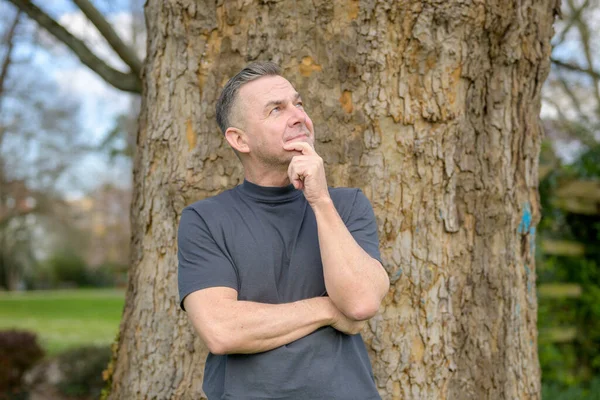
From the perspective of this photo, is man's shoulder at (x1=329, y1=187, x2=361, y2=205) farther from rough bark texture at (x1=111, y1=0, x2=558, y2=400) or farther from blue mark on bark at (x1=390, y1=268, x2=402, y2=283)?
blue mark on bark at (x1=390, y1=268, x2=402, y2=283)

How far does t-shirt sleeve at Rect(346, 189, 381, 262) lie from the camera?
2.50 m

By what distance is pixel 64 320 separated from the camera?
1802 centimetres

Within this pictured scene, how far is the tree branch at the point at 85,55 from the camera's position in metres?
5.68

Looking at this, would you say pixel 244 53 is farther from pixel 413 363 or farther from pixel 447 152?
pixel 413 363

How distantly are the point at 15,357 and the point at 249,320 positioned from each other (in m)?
6.70

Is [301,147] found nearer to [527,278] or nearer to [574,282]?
[527,278]

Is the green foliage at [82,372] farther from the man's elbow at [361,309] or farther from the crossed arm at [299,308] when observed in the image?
the man's elbow at [361,309]

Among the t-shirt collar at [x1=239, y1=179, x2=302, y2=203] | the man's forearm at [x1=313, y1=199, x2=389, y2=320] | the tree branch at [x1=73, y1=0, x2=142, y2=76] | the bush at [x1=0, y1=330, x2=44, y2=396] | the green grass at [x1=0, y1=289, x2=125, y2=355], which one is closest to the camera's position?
the man's forearm at [x1=313, y1=199, x2=389, y2=320]

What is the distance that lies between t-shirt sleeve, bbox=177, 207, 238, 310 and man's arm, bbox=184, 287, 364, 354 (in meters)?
0.03

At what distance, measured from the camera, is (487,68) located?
3604mm

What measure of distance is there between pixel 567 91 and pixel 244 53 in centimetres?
1054

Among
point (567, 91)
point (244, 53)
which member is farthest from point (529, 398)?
point (567, 91)

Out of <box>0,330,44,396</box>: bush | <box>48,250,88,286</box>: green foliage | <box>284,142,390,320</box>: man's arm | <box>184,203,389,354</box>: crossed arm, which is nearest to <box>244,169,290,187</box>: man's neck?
<box>284,142,390,320</box>: man's arm

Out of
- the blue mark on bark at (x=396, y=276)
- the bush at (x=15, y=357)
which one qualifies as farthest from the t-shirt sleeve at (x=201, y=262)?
the bush at (x=15, y=357)
